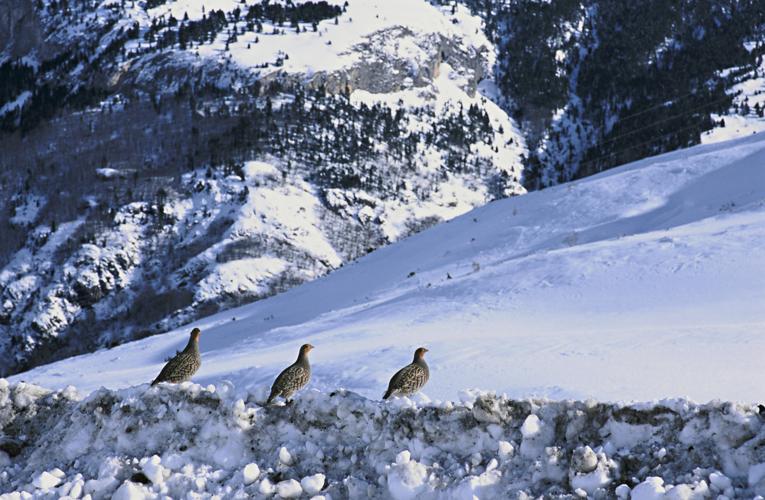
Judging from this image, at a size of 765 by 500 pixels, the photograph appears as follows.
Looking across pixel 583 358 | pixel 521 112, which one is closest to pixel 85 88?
pixel 521 112

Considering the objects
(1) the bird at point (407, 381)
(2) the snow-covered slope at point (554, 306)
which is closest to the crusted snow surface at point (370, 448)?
(1) the bird at point (407, 381)

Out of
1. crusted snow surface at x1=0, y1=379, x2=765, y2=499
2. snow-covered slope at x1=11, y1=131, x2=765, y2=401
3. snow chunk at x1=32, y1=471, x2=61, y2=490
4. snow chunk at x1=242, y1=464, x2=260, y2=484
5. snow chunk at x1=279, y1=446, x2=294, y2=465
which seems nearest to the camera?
crusted snow surface at x1=0, y1=379, x2=765, y2=499

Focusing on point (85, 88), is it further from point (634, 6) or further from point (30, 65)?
point (634, 6)

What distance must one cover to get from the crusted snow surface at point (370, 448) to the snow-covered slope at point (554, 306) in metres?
0.76

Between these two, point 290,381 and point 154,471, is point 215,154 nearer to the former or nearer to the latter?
Answer: point 290,381

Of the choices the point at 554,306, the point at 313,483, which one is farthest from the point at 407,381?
the point at 554,306

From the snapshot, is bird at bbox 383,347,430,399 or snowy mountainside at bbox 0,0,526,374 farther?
snowy mountainside at bbox 0,0,526,374

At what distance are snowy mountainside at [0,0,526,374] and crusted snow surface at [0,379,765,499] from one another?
90.3m

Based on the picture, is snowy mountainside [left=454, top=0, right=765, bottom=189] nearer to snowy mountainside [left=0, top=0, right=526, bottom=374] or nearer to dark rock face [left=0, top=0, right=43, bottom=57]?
snowy mountainside [left=0, top=0, right=526, bottom=374]

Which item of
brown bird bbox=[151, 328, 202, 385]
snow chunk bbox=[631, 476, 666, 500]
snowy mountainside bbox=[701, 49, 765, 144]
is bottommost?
snow chunk bbox=[631, 476, 666, 500]

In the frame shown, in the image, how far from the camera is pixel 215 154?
403 feet

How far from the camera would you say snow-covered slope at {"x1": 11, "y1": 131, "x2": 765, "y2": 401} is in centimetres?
1303

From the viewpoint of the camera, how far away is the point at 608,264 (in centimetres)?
2048

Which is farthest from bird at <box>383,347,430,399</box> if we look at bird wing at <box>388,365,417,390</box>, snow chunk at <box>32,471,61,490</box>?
snow chunk at <box>32,471,61,490</box>
